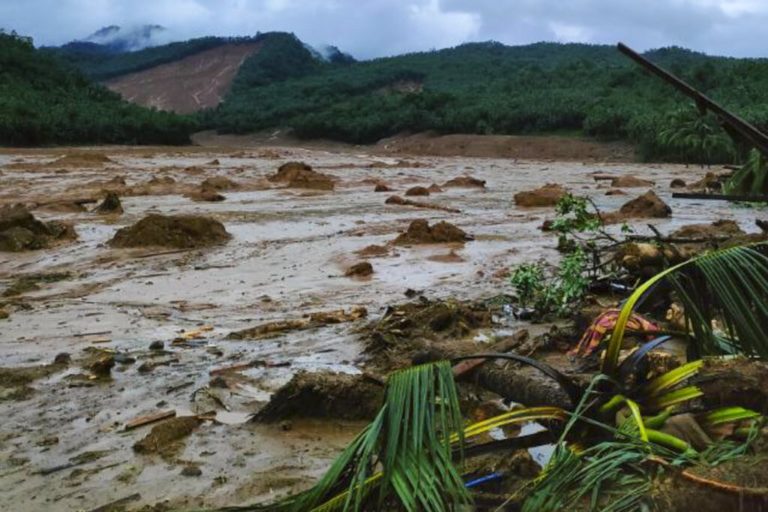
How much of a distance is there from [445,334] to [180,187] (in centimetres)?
1655

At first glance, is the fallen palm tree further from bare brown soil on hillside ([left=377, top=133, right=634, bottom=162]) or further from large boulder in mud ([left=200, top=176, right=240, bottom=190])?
bare brown soil on hillside ([left=377, top=133, right=634, bottom=162])

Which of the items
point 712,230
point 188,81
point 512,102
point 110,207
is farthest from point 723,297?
point 188,81

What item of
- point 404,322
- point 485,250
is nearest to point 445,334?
point 404,322

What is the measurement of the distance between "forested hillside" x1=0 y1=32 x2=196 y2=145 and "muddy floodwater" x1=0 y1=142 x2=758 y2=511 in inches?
1199

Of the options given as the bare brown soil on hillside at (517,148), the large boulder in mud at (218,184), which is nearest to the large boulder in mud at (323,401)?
the large boulder in mud at (218,184)

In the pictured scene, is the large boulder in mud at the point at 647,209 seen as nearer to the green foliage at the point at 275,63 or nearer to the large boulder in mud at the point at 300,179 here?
the large boulder in mud at the point at 300,179

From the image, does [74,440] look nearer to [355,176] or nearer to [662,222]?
[662,222]

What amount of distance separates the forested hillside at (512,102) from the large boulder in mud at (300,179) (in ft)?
49.1

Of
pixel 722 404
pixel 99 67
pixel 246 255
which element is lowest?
pixel 246 255

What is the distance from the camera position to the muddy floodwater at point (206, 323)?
3.26 m

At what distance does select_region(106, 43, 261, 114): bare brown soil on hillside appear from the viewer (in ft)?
313

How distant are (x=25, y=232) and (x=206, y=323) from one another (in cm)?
593

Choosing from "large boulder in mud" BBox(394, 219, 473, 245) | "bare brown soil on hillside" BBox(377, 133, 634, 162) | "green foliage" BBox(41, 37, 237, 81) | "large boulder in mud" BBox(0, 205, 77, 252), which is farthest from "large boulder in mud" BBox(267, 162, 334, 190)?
"green foliage" BBox(41, 37, 237, 81)

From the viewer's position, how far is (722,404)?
2.34 meters
